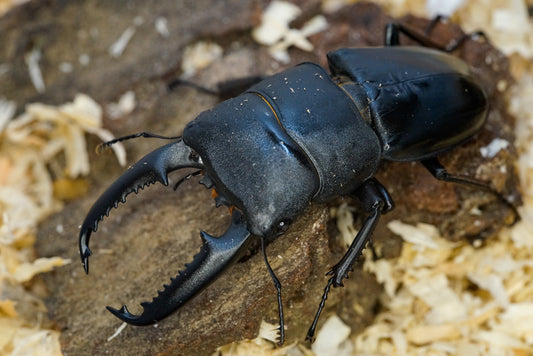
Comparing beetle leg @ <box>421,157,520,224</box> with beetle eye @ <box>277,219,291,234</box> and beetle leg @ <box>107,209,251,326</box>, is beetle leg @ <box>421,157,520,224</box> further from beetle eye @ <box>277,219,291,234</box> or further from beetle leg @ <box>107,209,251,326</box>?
beetle leg @ <box>107,209,251,326</box>

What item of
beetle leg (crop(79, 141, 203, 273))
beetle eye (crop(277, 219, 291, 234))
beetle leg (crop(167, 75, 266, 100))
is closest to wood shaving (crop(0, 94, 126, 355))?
beetle leg (crop(167, 75, 266, 100))

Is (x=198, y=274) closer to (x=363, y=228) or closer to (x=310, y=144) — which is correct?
(x=310, y=144)

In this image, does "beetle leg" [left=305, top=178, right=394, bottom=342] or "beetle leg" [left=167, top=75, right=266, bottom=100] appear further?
"beetle leg" [left=167, top=75, right=266, bottom=100]

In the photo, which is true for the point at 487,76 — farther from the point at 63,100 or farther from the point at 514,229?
the point at 63,100

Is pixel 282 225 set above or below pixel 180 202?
above

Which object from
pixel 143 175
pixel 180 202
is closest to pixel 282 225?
pixel 143 175
